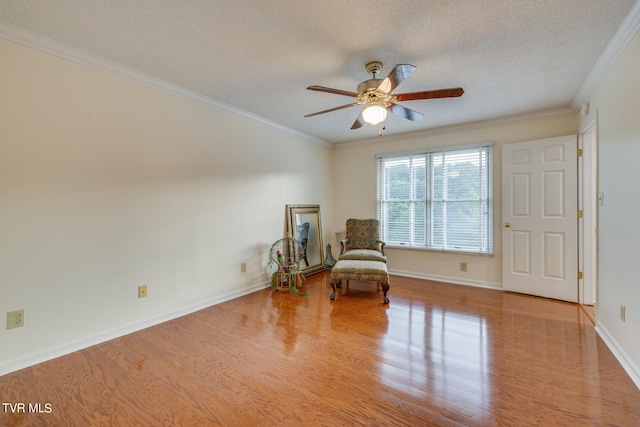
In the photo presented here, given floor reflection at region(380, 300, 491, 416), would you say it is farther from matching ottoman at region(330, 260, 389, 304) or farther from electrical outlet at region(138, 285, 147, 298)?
electrical outlet at region(138, 285, 147, 298)

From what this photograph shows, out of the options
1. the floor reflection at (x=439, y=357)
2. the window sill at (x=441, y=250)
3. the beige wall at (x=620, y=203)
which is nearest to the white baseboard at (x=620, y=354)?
the beige wall at (x=620, y=203)

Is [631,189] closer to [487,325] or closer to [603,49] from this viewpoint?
[603,49]

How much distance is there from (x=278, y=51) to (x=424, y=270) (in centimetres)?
373

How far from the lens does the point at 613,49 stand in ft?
6.80

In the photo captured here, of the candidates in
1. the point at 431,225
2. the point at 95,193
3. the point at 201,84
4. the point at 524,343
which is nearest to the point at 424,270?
the point at 431,225

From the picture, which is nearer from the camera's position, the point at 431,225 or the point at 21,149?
the point at 21,149

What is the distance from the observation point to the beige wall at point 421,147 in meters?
3.74

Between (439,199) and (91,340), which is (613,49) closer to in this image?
A: (439,199)

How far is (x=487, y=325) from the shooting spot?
105 inches

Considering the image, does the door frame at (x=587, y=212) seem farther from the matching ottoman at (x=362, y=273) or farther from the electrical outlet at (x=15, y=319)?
the electrical outlet at (x=15, y=319)

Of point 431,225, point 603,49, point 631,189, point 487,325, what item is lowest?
point 487,325

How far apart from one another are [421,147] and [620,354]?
3.25m

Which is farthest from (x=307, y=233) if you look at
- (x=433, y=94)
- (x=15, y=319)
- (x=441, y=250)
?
(x=15, y=319)

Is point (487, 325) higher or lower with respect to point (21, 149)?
lower
